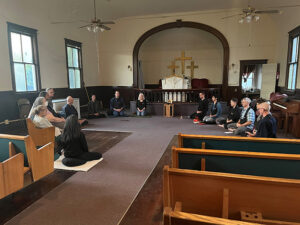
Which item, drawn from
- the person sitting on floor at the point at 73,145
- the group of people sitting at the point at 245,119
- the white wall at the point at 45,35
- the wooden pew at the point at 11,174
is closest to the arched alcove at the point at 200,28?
the white wall at the point at 45,35

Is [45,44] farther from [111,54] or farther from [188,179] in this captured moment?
[188,179]

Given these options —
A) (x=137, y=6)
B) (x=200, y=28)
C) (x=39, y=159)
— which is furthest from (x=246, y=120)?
(x=137, y=6)

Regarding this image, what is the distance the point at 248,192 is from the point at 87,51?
9328 mm

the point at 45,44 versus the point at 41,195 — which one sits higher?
the point at 45,44

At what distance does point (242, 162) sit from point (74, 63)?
807 cm

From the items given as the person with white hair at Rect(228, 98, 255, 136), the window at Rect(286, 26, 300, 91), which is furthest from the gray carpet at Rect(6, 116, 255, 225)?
the window at Rect(286, 26, 300, 91)

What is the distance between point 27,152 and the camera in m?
2.46

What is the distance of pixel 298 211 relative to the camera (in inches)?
50.0

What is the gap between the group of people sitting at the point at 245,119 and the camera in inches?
123

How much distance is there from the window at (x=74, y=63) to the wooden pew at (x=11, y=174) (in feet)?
20.9

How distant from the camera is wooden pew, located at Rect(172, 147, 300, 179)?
1762 mm

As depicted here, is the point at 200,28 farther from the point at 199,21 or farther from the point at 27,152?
the point at 27,152

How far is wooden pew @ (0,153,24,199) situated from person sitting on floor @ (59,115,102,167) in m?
0.91

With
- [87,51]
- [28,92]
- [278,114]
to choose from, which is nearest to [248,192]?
[278,114]
